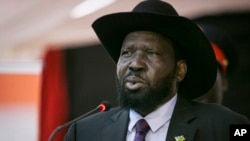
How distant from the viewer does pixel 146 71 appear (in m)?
2.26

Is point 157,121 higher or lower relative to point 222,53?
lower

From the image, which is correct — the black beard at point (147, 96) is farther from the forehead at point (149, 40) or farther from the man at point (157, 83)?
the forehead at point (149, 40)

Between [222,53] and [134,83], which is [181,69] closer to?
[134,83]

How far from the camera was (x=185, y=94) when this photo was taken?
2.50 metres

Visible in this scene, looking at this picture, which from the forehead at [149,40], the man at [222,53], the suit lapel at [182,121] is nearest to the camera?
the suit lapel at [182,121]

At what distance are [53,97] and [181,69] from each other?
167cm

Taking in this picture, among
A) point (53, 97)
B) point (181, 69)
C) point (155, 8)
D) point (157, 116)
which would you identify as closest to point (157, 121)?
point (157, 116)

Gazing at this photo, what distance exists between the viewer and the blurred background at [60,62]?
355 cm

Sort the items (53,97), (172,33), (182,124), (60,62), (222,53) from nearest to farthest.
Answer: (182,124) → (172,33) → (222,53) → (53,97) → (60,62)

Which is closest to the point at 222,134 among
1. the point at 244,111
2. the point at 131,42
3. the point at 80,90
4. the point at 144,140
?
the point at 144,140

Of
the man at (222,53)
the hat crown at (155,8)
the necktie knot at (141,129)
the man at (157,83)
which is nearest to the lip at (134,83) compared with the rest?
the man at (157,83)

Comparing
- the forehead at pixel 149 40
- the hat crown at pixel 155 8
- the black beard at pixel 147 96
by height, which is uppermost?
the hat crown at pixel 155 8

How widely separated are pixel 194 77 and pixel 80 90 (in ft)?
7.85

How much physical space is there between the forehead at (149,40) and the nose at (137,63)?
0.17 ft
